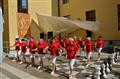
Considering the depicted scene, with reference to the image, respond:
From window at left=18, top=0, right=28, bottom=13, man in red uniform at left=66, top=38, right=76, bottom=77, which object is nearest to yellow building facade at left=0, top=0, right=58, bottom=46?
window at left=18, top=0, right=28, bottom=13

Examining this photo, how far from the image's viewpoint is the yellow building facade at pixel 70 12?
23625mm

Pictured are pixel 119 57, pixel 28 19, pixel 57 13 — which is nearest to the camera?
pixel 119 57

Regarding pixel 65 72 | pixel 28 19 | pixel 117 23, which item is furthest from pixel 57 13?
pixel 65 72

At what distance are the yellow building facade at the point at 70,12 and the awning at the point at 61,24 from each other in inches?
33.9

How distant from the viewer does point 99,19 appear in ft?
80.8

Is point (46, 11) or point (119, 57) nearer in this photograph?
point (119, 57)

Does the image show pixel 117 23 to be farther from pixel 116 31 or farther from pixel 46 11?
pixel 46 11

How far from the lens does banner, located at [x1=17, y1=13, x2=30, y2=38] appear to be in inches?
1037

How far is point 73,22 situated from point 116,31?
3470mm

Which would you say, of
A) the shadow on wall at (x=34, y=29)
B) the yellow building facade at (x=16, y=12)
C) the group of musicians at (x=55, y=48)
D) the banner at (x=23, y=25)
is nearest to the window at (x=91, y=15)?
the yellow building facade at (x=16, y=12)

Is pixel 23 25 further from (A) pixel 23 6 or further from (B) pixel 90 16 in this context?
(B) pixel 90 16

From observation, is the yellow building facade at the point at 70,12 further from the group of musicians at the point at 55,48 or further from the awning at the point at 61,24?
the group of musicians at the point at 55,48

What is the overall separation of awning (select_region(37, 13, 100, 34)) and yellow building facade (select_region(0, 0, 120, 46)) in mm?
862

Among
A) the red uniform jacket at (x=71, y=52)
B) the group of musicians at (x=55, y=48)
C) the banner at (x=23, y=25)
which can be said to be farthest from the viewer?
the banner at (x=23, y=25)
